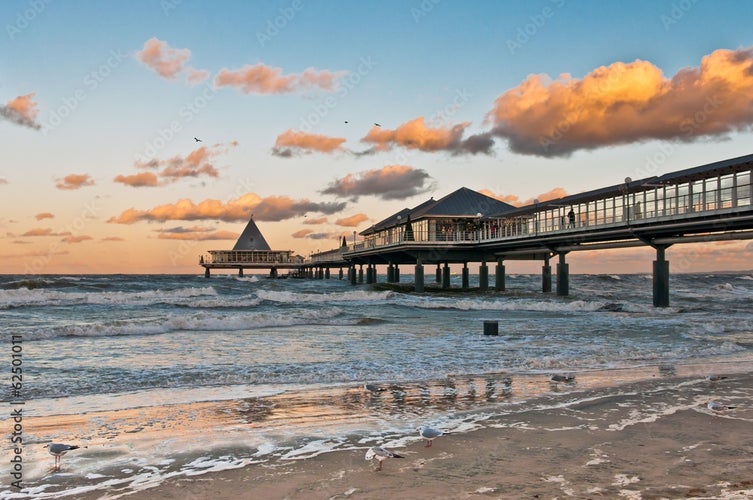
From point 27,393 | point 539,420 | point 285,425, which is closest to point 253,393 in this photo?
point 285,425

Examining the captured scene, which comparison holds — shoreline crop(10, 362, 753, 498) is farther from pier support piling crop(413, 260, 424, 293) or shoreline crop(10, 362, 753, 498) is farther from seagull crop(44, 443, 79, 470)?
pier support piling crop(413, 260, 424, 293)

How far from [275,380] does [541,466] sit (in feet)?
21.8

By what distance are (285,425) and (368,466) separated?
83.3 inches

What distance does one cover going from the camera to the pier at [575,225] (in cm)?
2758

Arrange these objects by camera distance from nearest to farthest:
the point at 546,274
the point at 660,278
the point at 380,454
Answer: the point at 380,454 < the point at 660,278 < the point at 546,274

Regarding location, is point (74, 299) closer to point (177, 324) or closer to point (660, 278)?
point (177, 324)

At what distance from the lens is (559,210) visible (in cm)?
4222

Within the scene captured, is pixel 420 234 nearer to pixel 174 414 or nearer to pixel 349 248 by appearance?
pixel 349 248

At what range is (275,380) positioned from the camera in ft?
38.0

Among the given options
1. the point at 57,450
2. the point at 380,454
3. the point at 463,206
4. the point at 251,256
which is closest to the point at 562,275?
the point at 463,206

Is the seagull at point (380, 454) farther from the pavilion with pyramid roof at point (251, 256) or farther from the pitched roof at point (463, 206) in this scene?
the pavilion with pyramid roof at point (251, 256)

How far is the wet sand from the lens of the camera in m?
5.20

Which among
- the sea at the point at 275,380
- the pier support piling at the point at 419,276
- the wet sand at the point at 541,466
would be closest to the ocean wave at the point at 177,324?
the sea at the point at 275,380

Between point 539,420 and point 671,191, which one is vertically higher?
point 671,191
